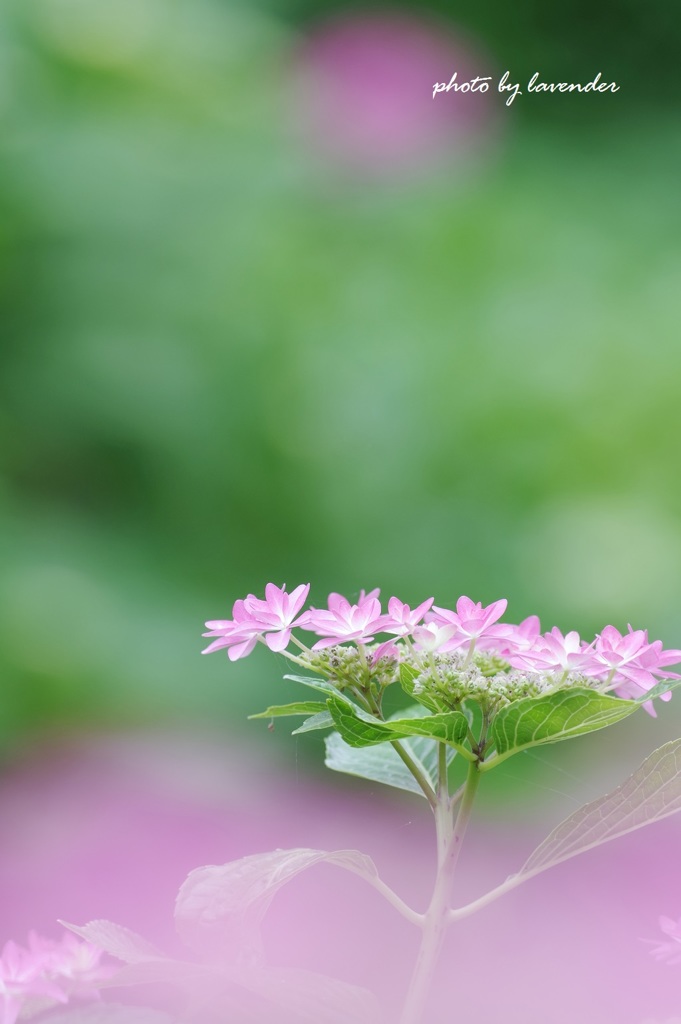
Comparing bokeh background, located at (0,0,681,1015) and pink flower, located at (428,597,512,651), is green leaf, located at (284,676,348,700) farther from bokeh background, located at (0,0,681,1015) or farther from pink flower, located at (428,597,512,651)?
bokeh background, located at (0,0,681,1015)

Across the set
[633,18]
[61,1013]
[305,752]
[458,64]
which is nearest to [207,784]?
[305,752]

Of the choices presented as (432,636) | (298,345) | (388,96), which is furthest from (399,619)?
(388,96)

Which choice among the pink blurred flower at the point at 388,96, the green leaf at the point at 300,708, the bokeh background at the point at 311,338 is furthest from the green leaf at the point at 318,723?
the pink blurred flower at the point at 388,96

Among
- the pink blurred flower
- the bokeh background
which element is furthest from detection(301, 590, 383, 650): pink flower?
the pink blurred flower

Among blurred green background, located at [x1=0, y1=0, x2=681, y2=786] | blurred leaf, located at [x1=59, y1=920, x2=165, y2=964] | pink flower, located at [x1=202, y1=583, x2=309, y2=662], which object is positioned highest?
blurred green background, located at [x1=0, y1=0, x2=681, y2=786]

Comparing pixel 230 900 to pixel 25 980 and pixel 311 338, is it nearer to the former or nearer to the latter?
pixel 25 980

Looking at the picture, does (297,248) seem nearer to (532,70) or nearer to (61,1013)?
(532,70)
